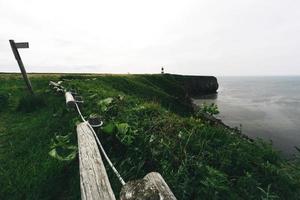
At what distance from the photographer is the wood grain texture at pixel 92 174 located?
7.78 ft

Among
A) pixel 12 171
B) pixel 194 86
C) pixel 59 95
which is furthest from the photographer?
pixel 194 86

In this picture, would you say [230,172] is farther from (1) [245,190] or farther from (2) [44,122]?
(2) [44,122]

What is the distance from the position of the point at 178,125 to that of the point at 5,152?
196 inches

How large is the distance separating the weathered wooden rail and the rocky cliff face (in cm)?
4549

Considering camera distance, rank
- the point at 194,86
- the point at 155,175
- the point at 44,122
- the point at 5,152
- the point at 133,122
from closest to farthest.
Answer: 1. the point at 155,175
2. the point at 5,152
3. the point at 133,122
4. the point at 44,122
5. the point at 194,86

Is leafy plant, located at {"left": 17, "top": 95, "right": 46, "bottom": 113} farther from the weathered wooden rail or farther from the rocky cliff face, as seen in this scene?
the rocky cliff face

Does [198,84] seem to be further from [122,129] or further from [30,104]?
[122,129]

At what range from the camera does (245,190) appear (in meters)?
3.44

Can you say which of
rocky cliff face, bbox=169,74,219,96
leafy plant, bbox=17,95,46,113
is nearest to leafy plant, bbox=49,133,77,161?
leafy plant, bbox=17,95,46,113

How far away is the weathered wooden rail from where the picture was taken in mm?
1957

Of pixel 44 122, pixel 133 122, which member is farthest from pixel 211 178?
pixel 44 122

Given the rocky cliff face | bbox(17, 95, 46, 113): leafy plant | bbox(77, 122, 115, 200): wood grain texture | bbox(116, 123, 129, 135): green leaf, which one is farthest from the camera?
the rocky cliff face

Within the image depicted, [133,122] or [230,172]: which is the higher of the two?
[133,122]

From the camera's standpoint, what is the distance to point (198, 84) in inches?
2254
